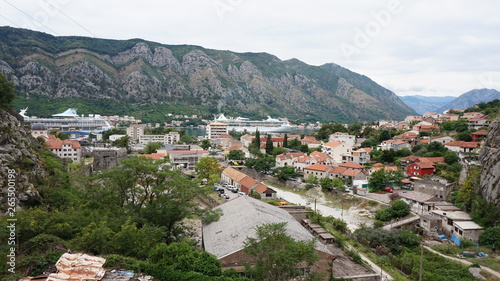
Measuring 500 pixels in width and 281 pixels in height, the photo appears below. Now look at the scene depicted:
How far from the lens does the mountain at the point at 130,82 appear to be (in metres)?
118

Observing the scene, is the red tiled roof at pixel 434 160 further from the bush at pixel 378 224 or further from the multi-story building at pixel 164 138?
the multi-story building at pixel 164 138

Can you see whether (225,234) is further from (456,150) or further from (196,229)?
(456,150)

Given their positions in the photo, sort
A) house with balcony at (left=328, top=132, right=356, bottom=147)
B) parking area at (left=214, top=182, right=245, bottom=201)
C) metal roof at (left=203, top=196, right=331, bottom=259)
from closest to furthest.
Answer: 1. metal roof at (left=203, top=196, right=331, bottom=259)
2. parking area at (left=214, top=182, right=245, bottom=201)
3. house with balcony at (left=328, top=132, right=356, bottom=147)

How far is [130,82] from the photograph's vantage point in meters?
150

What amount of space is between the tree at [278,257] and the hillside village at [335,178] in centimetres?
169

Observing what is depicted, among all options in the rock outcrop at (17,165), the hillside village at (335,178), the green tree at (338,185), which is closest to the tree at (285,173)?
the hillside village at (335,178)

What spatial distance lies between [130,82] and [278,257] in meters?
156

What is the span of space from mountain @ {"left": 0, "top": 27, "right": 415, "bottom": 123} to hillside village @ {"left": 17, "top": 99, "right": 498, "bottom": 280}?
274ft

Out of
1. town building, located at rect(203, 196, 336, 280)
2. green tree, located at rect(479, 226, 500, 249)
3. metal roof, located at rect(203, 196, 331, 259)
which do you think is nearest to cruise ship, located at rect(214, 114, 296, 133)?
green tree, located at rect(479, 226, 500, 249)

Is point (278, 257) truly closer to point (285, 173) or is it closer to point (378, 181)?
point (378, 181)

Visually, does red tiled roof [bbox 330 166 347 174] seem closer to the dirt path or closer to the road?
the dirt path

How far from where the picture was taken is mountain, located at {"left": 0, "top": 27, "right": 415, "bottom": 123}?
118 m

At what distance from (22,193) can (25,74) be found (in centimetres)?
12896

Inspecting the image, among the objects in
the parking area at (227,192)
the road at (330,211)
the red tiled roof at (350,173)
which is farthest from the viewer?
the red tiled roof at (350,173)
